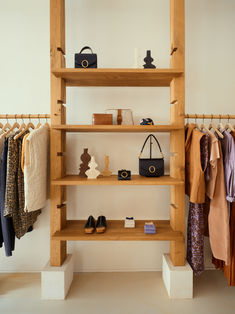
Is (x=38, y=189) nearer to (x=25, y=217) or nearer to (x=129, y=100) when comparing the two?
(x=25, y=217)

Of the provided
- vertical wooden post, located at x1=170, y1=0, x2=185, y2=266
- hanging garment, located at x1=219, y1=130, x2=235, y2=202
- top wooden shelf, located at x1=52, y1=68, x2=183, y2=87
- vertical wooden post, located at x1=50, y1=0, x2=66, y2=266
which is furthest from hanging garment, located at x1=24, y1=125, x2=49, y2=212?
hanging garment, located at x1=219, y1=130, x2=235, y2=202

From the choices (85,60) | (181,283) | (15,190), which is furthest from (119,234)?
(85,60)

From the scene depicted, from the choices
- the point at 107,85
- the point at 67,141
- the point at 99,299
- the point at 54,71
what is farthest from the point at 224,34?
the point at 99,299

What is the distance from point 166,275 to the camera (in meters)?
1.76

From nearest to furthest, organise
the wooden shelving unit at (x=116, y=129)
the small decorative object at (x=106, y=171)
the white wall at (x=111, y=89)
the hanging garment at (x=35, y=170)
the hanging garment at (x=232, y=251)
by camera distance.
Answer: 1. the hanging garment at (x=35, y=170)
2. the wooden shelving unit at (x=116, y=129)
3. the hanging garment at (x=232, y=251)
4. the small decorative object at (x=106, y=171)
5. the white wall at (x=111, y=89)

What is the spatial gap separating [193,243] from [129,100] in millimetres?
1433

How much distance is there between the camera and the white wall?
202 cm

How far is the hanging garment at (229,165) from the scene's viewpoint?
61.5 inches

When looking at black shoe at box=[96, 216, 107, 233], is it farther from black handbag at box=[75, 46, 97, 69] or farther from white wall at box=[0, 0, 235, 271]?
black handbag at box=[75, 46, 97, 69]

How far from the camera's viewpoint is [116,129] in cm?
166

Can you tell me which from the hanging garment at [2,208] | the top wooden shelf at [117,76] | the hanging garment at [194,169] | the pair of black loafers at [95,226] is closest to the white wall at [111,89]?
the top wooden shelf at [117,76]

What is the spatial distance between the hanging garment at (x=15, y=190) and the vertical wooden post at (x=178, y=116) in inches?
49.7

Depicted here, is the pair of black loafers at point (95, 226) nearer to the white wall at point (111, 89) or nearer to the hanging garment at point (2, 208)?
the white wall at point (111, 89)

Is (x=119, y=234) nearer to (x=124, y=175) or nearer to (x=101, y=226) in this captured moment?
(x=101, y=226)
